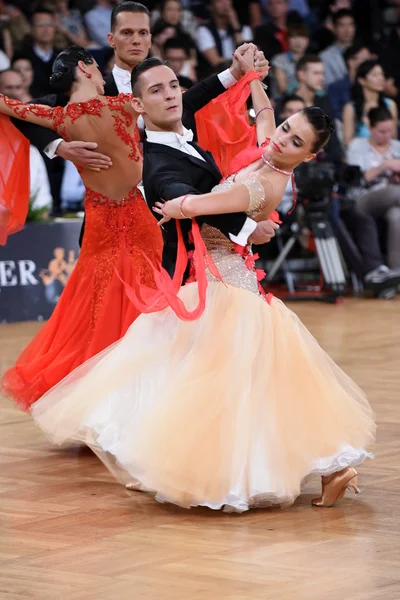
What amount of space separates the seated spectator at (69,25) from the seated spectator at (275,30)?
6.07 feet

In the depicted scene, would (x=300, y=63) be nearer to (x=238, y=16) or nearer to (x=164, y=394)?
(x=238, y=16)

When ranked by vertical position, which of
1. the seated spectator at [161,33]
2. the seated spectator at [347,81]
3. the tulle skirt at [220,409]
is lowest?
the tulle skirt at [220,409]

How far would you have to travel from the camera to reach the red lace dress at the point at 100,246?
199 inches

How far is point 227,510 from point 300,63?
279 inches

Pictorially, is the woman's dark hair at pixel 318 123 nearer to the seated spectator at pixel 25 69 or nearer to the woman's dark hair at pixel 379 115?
the seated spectator at pixel 25 69

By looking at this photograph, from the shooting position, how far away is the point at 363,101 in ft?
36.4

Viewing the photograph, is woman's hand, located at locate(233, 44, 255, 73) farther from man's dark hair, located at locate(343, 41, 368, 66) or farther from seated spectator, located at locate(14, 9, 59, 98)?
man's dark hair, located at locate(343, 41, 368, 66)

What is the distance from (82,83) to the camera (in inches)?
200

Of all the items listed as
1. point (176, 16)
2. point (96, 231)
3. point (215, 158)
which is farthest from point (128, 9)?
point (176, 16)

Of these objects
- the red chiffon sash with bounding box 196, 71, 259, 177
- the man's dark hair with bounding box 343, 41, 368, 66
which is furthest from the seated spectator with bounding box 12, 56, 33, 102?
the red chiffon sash with bounding box 196, 71, 259, 177

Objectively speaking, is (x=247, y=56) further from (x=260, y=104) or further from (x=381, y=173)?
(x=381, y=173)

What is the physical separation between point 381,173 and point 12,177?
18.2ft

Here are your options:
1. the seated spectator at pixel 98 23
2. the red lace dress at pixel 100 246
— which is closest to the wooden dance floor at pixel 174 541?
the red lace dress at pixel 100 246

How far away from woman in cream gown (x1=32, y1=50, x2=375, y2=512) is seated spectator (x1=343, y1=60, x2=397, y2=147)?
22.9 ft
